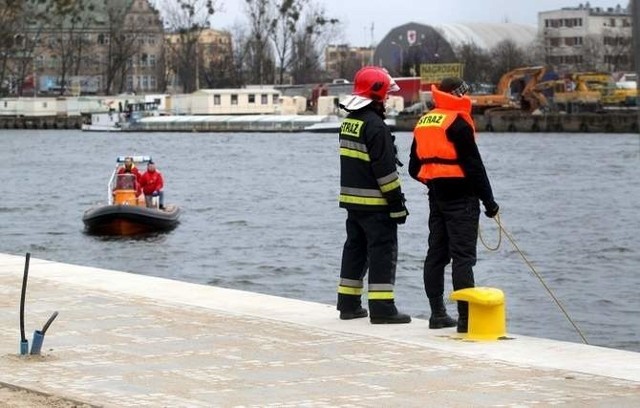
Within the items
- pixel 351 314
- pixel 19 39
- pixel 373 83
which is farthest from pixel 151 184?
pixel 19 39

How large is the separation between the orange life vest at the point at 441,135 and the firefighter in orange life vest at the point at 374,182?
13.8 inches

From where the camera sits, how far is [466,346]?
11.8 meters

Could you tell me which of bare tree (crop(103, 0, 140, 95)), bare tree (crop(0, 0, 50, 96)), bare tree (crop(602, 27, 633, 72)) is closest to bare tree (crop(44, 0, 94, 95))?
→ bare tree (crop(0, 0, 50, 96))

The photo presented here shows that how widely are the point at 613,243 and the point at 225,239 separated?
9.44 metres

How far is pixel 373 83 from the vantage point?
1291 cm

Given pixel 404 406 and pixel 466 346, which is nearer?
pixel 404 406

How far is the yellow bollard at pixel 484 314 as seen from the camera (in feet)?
39.8

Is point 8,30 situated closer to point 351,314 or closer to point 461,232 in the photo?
point 351,314

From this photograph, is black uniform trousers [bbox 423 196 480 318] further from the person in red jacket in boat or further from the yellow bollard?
the person in red jacket in boat

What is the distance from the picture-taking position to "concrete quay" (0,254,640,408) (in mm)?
9781

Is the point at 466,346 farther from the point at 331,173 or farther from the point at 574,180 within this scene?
the point at 331,173

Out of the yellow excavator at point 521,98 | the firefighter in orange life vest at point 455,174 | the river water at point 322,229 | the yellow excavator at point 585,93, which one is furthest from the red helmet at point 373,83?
the yellow excavator at point 585,93

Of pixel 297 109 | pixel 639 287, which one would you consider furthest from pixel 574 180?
pixel 297 109

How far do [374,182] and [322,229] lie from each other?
91.5ft
